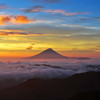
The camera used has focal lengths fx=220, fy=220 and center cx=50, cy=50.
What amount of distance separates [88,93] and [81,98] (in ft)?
32.1

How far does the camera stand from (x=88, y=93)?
463ft

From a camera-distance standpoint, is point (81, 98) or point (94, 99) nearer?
point (94, 99)

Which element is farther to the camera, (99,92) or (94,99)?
(99,92)

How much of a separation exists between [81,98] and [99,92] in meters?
12.7

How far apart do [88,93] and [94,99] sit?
17192mm

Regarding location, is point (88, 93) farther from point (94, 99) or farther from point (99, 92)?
point (94, 99)

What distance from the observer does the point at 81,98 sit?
5251 inches

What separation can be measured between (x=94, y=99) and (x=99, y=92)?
1447cm

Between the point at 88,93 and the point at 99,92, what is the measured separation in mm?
7487

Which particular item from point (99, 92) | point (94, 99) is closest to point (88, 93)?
point (99, 92)

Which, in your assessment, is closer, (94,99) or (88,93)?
(94,99)

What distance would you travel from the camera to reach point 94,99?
124 meters

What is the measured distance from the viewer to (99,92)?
13725 cm
